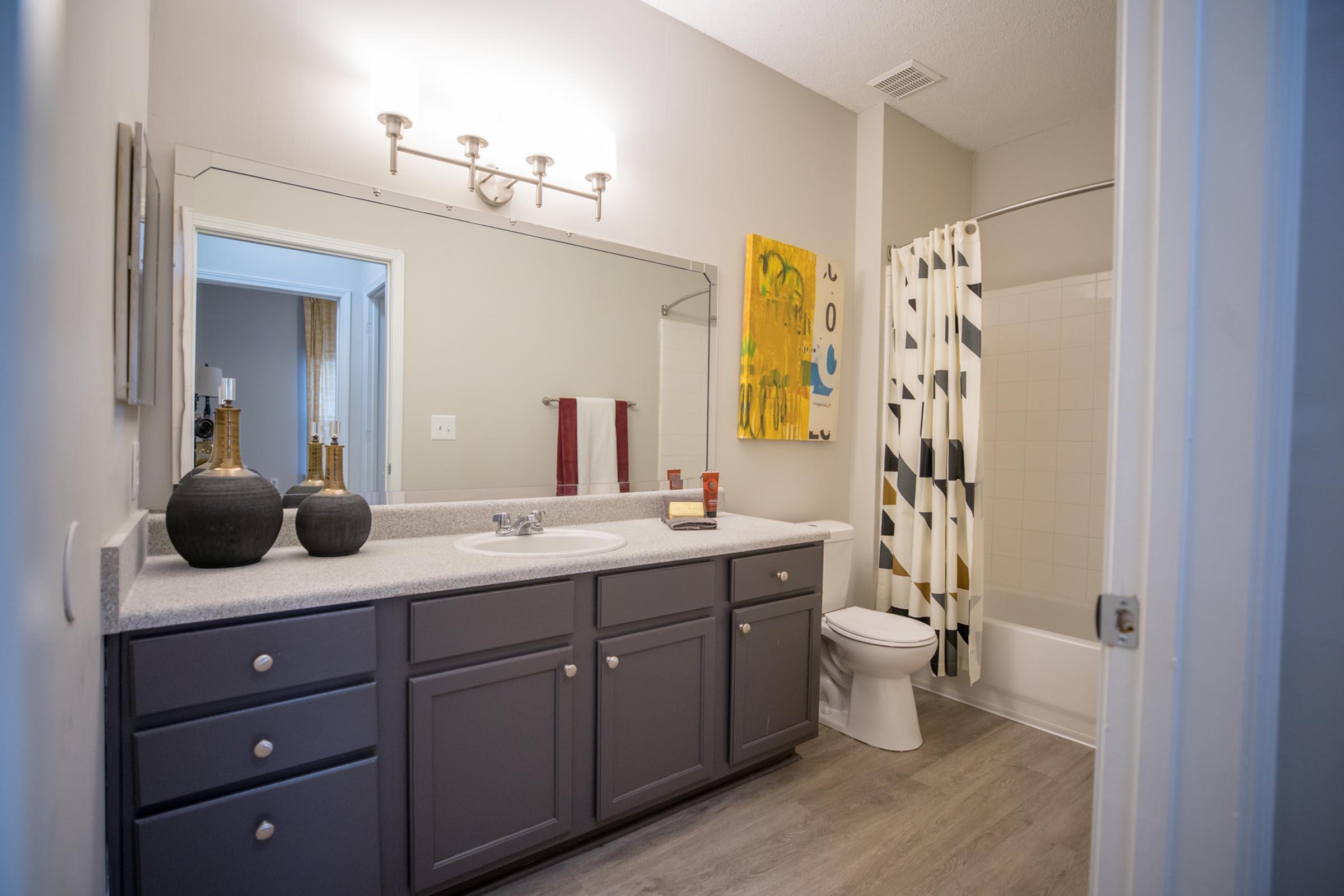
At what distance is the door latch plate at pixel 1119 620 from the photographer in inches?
28.0

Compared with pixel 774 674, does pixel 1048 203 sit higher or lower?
higher

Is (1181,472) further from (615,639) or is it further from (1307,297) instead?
(615,639)

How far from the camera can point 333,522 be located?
5.11ft

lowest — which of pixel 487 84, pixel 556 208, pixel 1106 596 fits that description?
pixel 1106 596

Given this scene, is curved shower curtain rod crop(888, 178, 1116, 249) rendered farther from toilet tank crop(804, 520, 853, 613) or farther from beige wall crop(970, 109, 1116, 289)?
toilet tank crop(804, 520, 853, 613)

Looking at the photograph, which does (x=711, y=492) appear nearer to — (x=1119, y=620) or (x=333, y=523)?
(x=333, y=523)

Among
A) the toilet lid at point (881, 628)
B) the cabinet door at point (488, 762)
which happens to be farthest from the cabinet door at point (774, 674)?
the cabinet door at point (488, 762)

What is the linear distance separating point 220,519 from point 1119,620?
5.22 feet

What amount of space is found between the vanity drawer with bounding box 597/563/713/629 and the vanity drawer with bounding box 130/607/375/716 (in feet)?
1.87

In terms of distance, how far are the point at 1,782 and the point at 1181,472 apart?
1124 mm

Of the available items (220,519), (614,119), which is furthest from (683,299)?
(220,519)

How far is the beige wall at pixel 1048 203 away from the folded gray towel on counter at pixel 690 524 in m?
2.20

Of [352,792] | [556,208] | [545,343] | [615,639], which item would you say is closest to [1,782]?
[352,792]

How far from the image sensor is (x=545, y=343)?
84.0 inches
